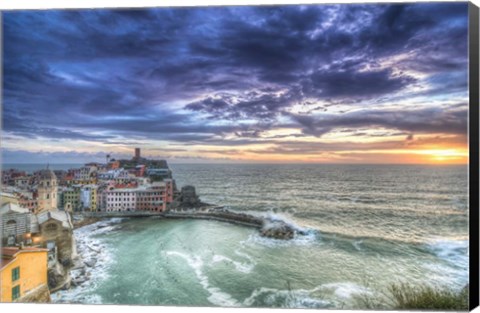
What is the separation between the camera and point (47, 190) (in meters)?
4.80

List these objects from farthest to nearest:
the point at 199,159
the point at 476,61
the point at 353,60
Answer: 1. the point at 199,159
2. the point at 353,60
3. the point at 476,61

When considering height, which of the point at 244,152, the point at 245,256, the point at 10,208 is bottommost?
the point at 245,256

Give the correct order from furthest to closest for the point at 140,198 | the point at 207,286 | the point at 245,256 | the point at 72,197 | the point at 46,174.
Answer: the point at 140,198
the point at 72,197
the point at 46,174
the point at 245,256
the point at 207,286

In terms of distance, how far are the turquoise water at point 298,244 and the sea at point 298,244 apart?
12mm

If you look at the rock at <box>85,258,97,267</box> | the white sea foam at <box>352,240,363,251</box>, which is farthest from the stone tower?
the white sea foam at <box>352,240,363,251</box>

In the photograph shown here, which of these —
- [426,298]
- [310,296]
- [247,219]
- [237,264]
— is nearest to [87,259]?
[237,264]

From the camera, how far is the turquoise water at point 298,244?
4176mm

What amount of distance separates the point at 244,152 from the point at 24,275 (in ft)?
10.1

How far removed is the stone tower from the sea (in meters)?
0.55

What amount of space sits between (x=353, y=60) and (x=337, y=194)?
1737mm

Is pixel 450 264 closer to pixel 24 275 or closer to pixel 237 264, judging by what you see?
pixel 237 264

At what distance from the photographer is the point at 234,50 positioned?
176 inches

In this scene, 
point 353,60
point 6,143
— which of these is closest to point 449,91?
point 353,60

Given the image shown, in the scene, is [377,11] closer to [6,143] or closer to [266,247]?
[266,247]
